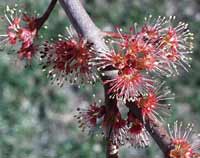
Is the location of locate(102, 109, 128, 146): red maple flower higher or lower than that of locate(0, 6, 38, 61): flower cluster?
lower

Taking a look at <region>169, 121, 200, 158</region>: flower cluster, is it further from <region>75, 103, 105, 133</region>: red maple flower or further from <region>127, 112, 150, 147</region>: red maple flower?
<region>75, 103, 105, 133</region>: red maple flower

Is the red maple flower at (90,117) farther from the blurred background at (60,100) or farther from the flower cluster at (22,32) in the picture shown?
the blurred background at (60,100)

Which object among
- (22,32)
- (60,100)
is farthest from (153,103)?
(60,100)

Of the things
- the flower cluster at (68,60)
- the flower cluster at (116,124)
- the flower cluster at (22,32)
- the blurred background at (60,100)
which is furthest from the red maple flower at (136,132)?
the blurred background at (60,100)

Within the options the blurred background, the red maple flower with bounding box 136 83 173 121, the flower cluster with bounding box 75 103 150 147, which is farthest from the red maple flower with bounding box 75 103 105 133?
the blurred background

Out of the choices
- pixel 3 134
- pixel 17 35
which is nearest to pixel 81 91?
pixel 3 134

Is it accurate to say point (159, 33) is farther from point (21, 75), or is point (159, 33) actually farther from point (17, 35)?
point (21, 75)

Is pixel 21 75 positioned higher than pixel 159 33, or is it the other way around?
pixel 21 75
